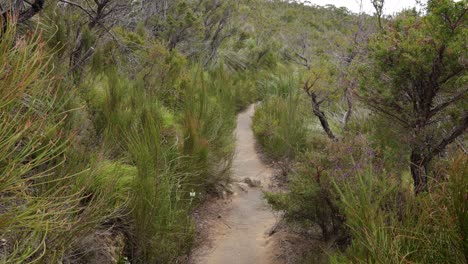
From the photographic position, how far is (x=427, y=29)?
329 cm

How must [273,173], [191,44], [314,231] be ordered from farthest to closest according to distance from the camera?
[191,44] < [273,173] < [314,231]

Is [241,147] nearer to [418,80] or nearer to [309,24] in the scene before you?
[418,80]

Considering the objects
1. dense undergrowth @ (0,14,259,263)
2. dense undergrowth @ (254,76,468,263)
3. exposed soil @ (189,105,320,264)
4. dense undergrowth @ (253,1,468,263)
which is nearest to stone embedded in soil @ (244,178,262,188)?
exposed soil @ (189,105,320,264)

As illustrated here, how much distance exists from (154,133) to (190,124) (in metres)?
→ 1.97

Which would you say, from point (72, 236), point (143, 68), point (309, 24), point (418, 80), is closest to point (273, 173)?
point (143, 68)

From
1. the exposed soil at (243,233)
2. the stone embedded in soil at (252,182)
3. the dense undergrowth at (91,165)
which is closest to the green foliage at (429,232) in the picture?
the dense undergrowth at (91,165)

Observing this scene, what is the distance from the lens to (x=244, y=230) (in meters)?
5.70

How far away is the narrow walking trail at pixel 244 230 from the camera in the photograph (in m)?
4.82

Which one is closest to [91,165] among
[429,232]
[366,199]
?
[366,199]

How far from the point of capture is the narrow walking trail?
4.82 meters

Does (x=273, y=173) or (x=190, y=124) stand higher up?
(x=190, y=124)

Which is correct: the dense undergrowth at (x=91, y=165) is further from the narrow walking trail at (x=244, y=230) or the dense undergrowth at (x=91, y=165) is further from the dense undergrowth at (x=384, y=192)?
the dense undergrowth at (x=384, y=192)

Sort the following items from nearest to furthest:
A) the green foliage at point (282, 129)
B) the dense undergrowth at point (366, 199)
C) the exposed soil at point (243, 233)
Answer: the dense undergrowth at point (366, 199)
the exposed soil at point (243, 233)
the green foliage at point (282, 129)

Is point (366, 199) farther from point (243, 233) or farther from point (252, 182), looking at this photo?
point (252, 182)
